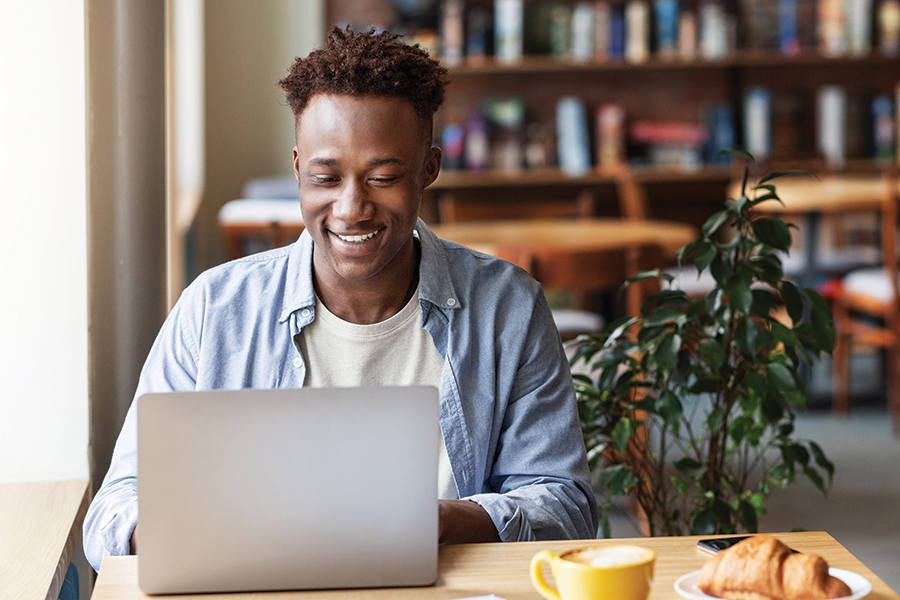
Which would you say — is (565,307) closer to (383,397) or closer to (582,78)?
(582,78)

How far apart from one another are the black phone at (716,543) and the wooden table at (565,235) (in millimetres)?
2140

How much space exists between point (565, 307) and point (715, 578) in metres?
4.25

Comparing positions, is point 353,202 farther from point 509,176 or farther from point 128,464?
point 509,176

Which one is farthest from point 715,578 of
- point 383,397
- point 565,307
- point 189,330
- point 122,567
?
point 565,307

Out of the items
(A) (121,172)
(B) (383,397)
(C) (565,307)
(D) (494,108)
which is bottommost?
(C) (565,307)

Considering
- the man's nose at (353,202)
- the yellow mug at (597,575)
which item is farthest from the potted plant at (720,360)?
the yellow mug at (597,575)

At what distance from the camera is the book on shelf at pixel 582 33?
4.95 m

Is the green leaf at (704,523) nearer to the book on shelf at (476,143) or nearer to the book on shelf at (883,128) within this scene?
the book on shelf at (476,143)

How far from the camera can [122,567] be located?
37.7 inches

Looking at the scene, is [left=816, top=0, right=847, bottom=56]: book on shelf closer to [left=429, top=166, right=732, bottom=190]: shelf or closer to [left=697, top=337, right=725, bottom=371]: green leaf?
[left=429, top=166, right=732, bottom=190]: shelf

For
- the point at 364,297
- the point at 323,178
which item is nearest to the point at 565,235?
Result: the point at 364,297

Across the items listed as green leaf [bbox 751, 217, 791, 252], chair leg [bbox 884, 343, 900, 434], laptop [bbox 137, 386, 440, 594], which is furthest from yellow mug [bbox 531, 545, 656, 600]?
chair leg [bbox 884, 343, 900, 434]

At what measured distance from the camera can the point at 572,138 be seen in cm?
509

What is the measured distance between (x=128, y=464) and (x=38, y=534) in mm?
248
